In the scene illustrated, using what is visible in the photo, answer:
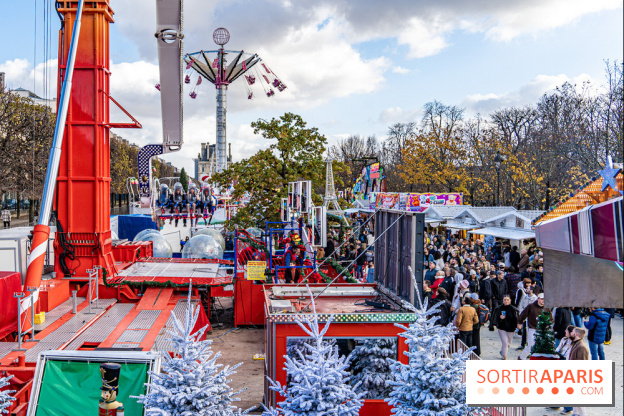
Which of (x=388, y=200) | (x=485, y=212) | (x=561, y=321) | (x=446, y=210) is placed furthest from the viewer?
(x=388, y=200)

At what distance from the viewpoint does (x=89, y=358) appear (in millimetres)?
6934

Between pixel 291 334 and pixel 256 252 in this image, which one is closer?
pixel 291 334

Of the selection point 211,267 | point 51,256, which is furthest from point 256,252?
point 51,256

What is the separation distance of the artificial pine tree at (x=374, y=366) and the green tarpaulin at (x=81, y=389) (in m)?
3.43

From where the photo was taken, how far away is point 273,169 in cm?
2572

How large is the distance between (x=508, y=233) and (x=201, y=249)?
13.9m

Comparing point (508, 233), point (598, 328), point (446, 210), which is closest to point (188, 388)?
point (598, 328)

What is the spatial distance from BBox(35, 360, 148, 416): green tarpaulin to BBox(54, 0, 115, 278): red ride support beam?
284 inches

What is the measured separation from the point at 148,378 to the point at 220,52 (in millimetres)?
55434

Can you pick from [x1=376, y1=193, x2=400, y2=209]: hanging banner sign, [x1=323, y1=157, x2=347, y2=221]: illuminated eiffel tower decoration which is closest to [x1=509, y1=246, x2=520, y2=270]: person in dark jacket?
[x1=323, y1=157, x2=347, y2=221]: illuminated eiffel tower decoration

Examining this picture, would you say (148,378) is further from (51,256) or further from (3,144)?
(3,144)

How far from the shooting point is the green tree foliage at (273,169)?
2545 cm

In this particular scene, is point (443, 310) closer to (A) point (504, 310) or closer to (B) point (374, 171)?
(A) point (504, 310)

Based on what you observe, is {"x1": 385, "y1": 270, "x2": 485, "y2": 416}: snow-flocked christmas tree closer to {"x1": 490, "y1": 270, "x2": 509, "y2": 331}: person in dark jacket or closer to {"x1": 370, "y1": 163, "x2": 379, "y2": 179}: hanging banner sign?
{"x1": 490, "y1": 270, "x2": 509, "y2": 331}: person in dark jacket
